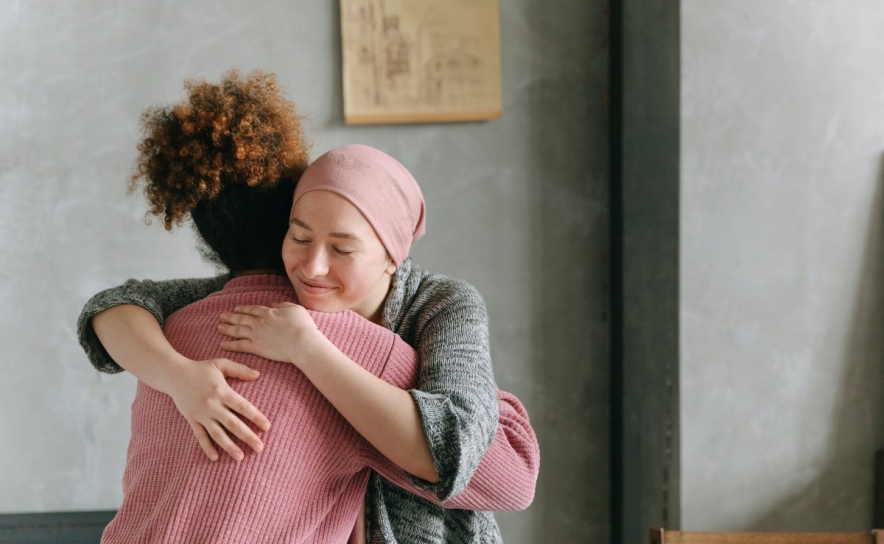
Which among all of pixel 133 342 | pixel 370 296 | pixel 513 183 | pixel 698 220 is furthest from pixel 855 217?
pixel 133 342

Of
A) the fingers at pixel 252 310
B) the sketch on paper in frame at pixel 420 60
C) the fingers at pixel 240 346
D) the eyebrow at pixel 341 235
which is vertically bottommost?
the fingers at pixel 240 346

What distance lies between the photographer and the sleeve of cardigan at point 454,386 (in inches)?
37.3

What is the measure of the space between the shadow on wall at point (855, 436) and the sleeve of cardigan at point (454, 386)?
1.53 meters

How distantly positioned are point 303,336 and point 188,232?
3.98 feet

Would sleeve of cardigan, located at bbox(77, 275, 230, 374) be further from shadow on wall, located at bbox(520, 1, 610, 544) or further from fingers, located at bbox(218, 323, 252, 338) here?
shadow on wall, located at bbox(520, 1, 610, 544)

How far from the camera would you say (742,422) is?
2141mm

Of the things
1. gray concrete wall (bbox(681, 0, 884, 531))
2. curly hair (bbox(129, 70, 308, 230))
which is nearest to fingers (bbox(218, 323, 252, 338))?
curly hair (bbox(129, 70, 308, 230))

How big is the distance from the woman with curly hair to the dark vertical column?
0.84 meters

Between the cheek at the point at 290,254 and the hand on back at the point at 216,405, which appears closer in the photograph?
the hand on back at the point at 216,405

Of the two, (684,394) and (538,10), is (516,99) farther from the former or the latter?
(684,394)

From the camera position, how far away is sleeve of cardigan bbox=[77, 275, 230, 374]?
116 cm

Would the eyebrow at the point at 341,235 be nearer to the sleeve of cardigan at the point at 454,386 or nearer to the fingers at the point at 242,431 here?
the sleeve of cardigan at the point at 454,386

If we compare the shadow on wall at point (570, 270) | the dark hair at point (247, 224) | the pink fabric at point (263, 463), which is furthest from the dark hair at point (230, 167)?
the shadow on wall at point (570, 270)

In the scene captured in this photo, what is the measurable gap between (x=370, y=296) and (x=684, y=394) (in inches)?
50.8
